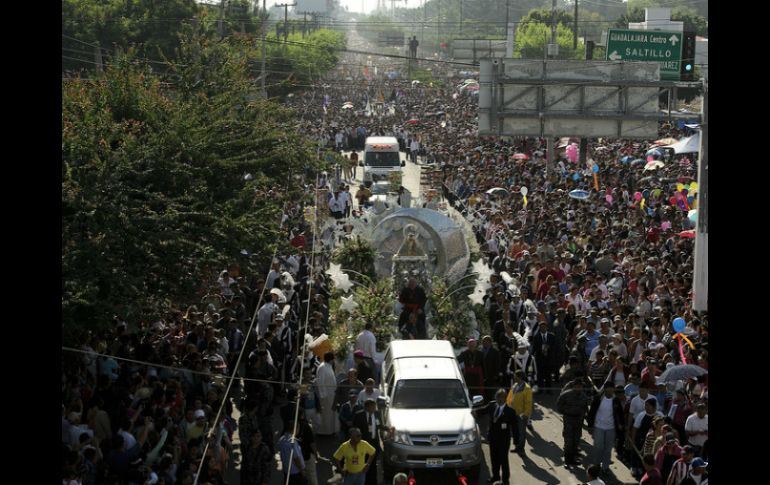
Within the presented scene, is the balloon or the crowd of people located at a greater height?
the balloon

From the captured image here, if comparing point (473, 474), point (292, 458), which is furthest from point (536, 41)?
point (292, 458)

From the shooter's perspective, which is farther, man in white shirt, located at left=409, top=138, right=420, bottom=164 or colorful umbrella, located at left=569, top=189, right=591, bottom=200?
man in white shirt, located at left=409, top=138, right=420, bottom=164

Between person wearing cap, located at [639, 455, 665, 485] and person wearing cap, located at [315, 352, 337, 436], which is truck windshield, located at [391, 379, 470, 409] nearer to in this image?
person wearing cap, located at [315, 352, 337, 436]

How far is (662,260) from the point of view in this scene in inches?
921

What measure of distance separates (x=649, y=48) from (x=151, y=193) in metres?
21.9

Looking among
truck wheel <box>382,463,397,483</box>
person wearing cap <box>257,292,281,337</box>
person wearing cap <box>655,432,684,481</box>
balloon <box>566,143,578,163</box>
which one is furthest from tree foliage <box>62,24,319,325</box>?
balloon <box>566,143,578,163</box>

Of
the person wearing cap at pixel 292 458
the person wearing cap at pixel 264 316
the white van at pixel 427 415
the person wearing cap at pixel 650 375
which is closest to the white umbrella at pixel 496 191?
the person wearing cap at pixel 264 316

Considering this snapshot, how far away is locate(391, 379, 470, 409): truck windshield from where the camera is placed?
47.6 ft

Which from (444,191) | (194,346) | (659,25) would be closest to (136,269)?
(194,346)

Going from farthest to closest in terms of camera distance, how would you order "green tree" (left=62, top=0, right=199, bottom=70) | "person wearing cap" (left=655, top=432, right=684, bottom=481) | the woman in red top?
"green tree" (left=62, top=0, right=199, bottom=70), the woman in red top, "person wearing cap" (left=655, top=432, right=684, bottom=481)

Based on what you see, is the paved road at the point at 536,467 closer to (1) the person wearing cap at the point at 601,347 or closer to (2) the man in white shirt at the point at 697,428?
(1) the person wearing cap at the point at 601,347

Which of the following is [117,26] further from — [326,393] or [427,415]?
[427,415]

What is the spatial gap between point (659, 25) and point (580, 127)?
126 ft

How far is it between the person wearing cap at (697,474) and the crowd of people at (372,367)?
0.04 metres
